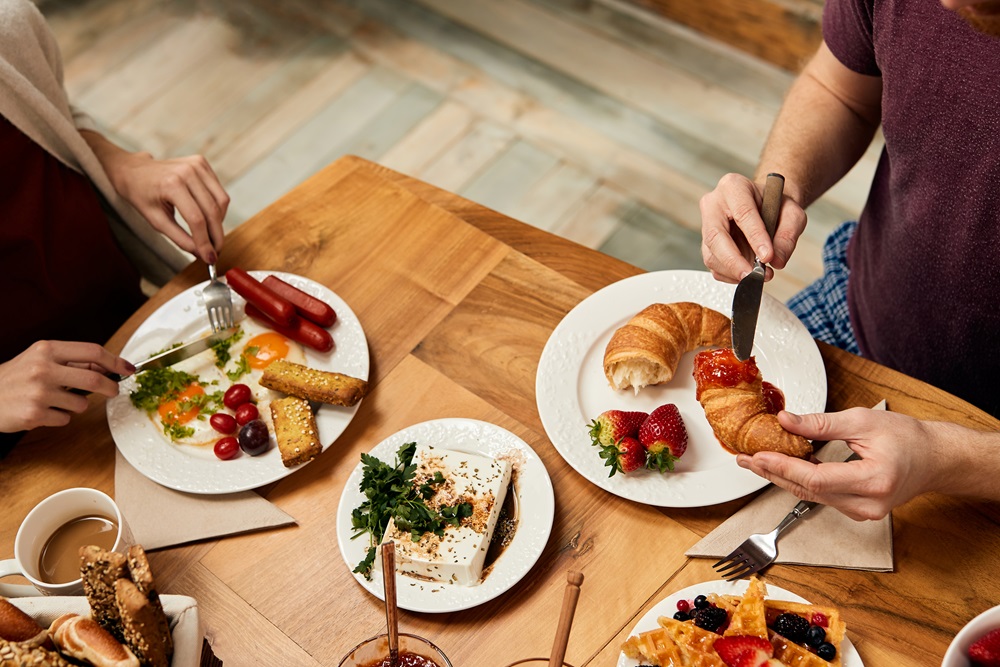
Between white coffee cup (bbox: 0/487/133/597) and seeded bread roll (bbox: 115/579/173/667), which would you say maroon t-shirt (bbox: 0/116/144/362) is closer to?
white coffee cup (bbox: 0/487/133/597)

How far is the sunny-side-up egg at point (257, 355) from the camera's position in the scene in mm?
1635

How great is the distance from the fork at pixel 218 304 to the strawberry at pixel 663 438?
850 millimetres

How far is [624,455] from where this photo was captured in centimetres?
144

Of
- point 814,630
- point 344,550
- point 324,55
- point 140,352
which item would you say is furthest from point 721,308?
point 324,55

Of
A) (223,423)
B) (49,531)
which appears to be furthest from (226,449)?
(49,531)

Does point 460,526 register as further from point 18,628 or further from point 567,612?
point 18,628

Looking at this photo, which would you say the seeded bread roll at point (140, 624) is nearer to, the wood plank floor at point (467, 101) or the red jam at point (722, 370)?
the red jam at point (722, 370)

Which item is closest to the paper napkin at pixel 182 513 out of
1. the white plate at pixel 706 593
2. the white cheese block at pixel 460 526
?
the white cheese block at pixel 460 526

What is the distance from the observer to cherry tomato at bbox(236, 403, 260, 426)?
158 centimetres

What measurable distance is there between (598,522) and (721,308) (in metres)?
0.52

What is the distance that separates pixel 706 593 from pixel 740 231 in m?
0.68

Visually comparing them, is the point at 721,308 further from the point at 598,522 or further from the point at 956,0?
the point at 956,0

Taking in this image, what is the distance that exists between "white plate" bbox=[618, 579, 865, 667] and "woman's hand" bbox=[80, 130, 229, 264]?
1.11 meters

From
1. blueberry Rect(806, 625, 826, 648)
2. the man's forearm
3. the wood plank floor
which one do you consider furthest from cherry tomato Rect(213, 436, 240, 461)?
the wood plank floor
